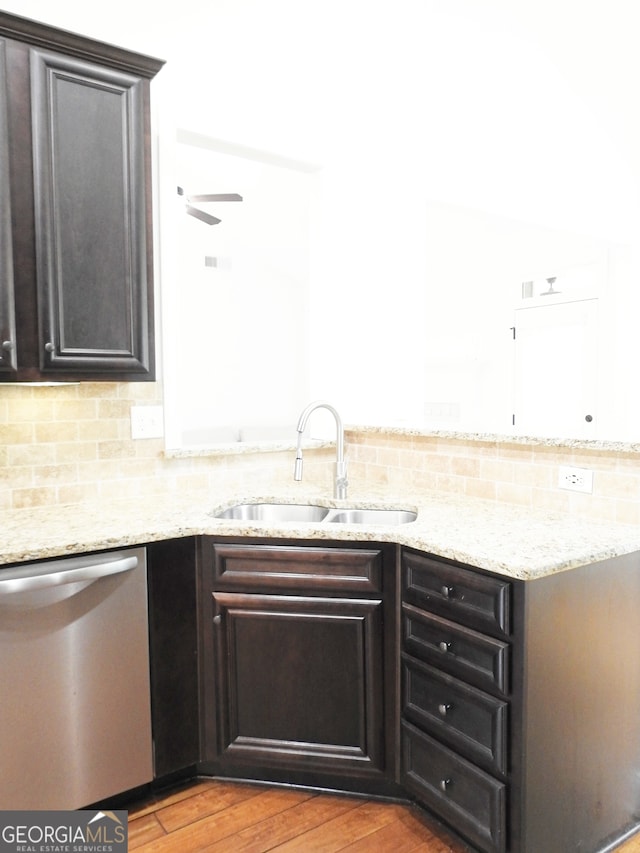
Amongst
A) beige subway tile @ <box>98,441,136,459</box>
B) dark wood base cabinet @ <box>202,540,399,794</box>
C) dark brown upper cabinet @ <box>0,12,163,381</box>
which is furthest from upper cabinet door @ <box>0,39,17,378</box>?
dark wood base cabinet @ <box>202,540,399,794</box>

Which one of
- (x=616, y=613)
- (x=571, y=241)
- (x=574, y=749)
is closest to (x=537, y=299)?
(x=571, y=241)

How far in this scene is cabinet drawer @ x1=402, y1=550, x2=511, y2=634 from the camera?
146 centimetres

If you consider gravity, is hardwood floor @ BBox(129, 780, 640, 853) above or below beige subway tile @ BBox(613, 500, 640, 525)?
below

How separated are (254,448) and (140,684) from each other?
108 cm

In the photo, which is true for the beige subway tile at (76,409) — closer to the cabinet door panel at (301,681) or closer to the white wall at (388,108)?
the cabinet door panel at (301,681)

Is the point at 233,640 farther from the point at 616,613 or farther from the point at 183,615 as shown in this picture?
the point at 616,613

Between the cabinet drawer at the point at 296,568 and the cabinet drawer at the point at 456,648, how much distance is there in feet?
0.52

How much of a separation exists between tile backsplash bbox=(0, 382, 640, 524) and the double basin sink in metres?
0.14

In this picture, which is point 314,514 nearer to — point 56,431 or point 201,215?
point 56,431

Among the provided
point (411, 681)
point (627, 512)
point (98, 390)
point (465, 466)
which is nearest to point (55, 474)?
point (98, 390)

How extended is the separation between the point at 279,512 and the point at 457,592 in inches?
36.8

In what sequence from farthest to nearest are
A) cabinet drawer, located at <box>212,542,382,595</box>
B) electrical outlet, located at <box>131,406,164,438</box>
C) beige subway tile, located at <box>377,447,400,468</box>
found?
beige subway tile, located at <box>377,447,400,468</box>
electrical outlet, located at <box>131,406,164,438</box>
cabinet drawer, located at <box>212,542,382,595</box>

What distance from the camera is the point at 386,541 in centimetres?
177

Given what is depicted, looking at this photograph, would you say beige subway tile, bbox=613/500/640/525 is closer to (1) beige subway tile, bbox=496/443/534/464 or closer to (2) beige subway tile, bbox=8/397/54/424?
(1) beige subway tile, bbox=496/443/534/464
